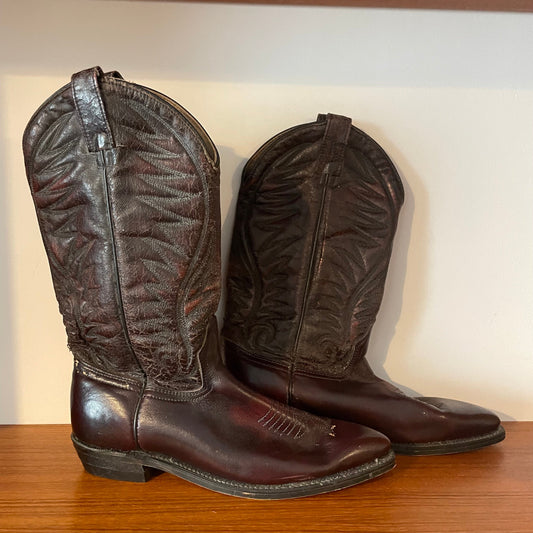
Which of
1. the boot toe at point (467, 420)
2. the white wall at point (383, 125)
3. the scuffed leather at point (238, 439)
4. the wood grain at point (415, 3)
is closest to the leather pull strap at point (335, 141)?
the white wall at point (383, 125)

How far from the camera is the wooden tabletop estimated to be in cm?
97

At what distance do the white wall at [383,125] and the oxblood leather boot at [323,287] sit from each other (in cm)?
11

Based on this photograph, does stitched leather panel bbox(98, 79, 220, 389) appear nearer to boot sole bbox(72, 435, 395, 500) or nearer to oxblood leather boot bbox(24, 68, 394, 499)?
oxblood leather boot bbox(24, 68, 394, 499)

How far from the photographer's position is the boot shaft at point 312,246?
121 cm

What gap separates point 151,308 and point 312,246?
0.38 metres

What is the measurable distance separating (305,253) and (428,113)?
43 cm

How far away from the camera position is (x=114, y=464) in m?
1.08

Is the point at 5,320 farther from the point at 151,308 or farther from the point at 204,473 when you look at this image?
the point at 204,473

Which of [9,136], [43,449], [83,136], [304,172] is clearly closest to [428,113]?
[304,172]

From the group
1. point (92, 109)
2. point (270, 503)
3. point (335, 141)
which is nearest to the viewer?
point (92, 109)

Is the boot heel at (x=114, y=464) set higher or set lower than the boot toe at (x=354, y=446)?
lower

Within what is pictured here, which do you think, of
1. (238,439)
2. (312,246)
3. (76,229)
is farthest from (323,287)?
(76,229)

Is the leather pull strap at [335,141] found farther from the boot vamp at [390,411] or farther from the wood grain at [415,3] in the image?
the boot vamp at [390,411]

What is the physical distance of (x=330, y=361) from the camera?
49.5 inches
